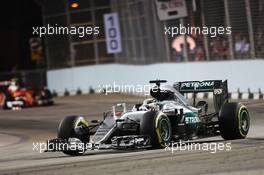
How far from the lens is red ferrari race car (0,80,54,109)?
3519cm

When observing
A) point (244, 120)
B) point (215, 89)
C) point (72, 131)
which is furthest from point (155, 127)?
point (215, 89)

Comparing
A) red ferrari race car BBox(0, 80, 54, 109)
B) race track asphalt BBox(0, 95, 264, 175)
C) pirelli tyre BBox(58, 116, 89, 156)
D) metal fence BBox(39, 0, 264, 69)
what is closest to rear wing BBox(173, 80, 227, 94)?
race track asphalt BBox(0, 95, 264, 175)

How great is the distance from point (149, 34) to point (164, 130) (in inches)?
801

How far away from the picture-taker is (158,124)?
15.3m

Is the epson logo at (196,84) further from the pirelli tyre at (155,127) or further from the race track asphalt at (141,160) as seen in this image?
the pirelli tyre at (155,127)

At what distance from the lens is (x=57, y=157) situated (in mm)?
16156

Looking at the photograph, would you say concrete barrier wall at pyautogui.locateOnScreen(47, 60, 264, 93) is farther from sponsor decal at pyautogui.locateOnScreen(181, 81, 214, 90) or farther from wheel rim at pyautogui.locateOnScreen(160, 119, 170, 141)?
wheel rim at pyautogui.locateOnScreen(160, 119, 170, 141)

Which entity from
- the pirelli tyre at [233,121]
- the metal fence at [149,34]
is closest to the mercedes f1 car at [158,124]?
the pirelli tyre at [233,121]

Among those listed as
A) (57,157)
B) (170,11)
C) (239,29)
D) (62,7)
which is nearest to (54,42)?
(62,7)

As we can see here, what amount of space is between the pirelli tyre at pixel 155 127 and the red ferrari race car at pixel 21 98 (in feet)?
66.0

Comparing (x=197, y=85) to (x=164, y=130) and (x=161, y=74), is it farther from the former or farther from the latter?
(x=161, y=74)

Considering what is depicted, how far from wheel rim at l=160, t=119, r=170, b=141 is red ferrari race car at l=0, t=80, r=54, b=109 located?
20011 millimetres

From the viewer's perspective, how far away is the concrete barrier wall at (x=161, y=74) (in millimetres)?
28188

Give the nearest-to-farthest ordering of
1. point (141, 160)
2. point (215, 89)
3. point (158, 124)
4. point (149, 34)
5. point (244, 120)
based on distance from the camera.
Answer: point (141, 160), point (158, 124), point (244, 120), point (215, 89), point (149, 34)
